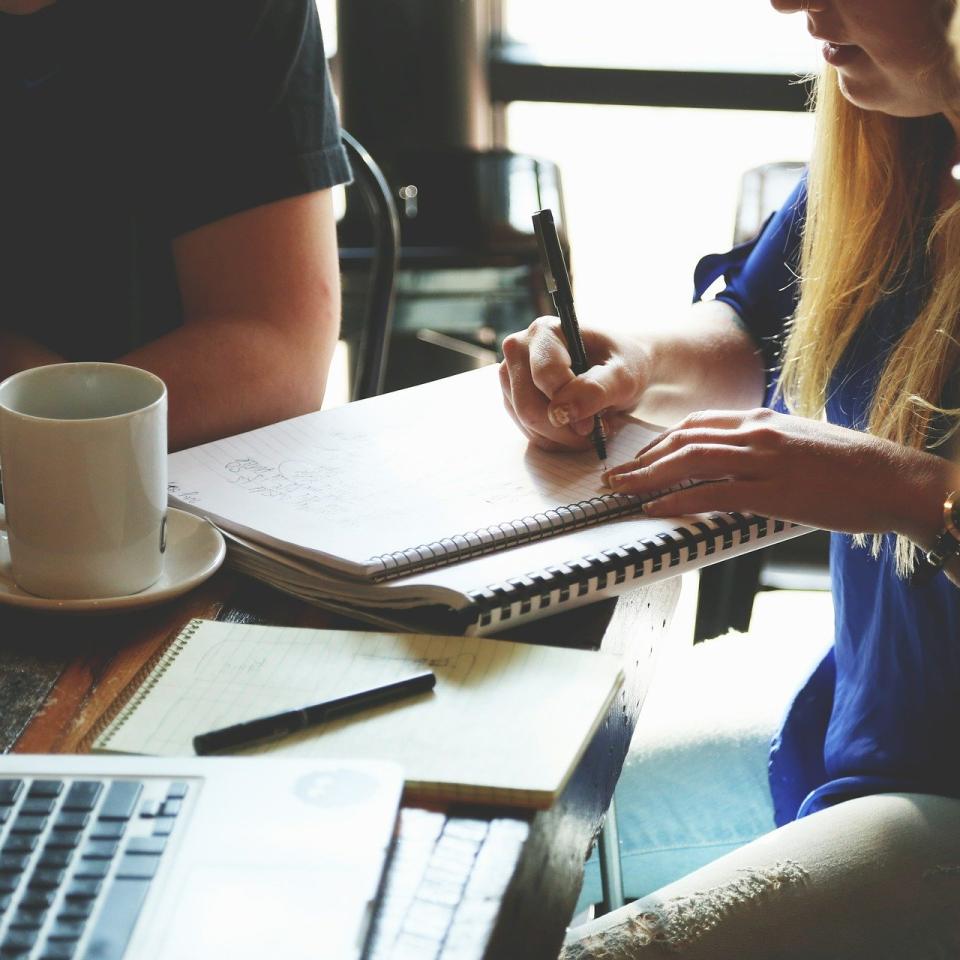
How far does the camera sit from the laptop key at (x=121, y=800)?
18.7 inches

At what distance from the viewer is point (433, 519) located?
29.1 inches

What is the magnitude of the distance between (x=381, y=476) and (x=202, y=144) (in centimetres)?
45

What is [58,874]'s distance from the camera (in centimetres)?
44

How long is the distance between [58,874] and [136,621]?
0.25 metres

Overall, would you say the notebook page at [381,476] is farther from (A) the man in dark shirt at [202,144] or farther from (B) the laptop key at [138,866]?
(B) the laptop key at [138,866]

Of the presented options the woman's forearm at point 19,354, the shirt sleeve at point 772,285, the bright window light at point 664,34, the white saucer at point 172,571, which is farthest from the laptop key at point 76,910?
the bright window light at point 664,34

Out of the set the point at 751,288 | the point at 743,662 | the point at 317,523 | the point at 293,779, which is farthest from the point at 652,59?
the point at 293,779

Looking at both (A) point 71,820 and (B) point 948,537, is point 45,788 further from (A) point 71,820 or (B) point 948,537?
(B) point 948,537

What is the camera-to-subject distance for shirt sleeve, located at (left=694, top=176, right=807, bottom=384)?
1158 millimetres

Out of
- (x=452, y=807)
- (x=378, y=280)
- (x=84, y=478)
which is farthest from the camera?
(x=378, y=280)

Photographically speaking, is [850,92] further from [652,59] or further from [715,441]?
[652,59]

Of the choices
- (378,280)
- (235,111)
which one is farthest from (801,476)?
(378,280)

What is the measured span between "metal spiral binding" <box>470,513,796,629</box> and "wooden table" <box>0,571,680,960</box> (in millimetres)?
19

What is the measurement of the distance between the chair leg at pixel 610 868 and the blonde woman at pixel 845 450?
0.15 meters
